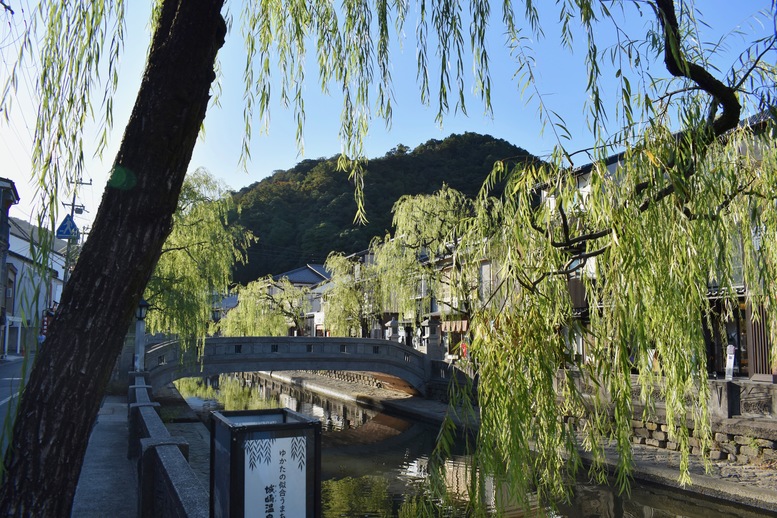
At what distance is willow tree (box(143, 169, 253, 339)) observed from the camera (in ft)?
62.0

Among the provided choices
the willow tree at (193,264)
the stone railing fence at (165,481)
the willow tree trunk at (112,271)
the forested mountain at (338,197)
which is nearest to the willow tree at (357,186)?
the willow tree trunk at (112,271)

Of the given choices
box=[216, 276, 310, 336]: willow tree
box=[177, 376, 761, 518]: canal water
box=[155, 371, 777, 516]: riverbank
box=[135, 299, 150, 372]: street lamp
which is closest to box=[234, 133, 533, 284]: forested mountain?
box=[216, 276, 310, 336]: willow tree

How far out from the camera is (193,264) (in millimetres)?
19688

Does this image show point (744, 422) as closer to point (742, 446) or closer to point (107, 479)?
point (742, 446)

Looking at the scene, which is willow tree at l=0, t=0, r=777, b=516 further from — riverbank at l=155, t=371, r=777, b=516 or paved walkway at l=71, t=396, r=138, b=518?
paved walkway at l=71, t=396, r=138, b=518

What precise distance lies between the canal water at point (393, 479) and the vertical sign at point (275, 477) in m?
0.69

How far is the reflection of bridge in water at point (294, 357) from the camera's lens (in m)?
21.0

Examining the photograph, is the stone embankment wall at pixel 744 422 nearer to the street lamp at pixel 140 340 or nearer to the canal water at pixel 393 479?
the canal water at pixel 393 479

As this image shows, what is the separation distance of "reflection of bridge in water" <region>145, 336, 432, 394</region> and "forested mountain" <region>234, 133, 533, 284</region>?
331 inches

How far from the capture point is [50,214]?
7.59 ft

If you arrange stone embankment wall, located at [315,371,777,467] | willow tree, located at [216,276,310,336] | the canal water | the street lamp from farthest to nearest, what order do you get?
willow tree, located at [216,276,310,336] < the street lamp < stone embankment wall, located at [315,371,777,467] < the canal water

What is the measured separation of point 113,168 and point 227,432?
1.93 metres

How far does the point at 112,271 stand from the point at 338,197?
4426cm

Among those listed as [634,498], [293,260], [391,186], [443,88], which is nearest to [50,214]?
[443,88]
